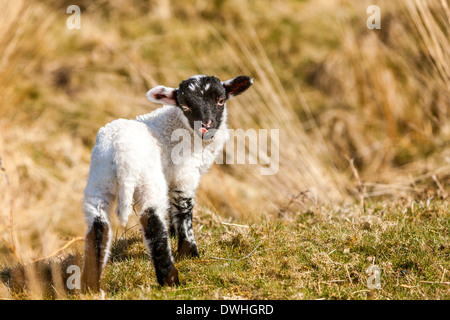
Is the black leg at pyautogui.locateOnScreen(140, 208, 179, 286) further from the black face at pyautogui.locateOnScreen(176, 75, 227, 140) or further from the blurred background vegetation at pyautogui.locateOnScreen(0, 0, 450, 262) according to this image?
the blurred background vegetation at pyautogui.locateOnScreen(0, 0, 450, 262)

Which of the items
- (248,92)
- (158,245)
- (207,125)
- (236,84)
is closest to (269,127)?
(248,92)

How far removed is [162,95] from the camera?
4.23 metres

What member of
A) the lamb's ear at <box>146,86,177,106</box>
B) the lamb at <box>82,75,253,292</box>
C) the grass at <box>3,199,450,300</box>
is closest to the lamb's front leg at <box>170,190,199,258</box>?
the lamb at <box>82,75,253,292</box>

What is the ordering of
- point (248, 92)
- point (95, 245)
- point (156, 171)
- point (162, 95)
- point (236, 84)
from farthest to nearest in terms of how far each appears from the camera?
point (248, 92) → point (236, 84) → point (162, 95) → point (156, 171) → point (95, 245)

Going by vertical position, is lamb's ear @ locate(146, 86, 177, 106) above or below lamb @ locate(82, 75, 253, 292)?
above

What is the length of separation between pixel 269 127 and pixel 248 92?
2.45 ft

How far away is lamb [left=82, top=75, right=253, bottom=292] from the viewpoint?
3.48 metres

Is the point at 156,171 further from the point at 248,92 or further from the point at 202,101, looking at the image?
the point at 248,92

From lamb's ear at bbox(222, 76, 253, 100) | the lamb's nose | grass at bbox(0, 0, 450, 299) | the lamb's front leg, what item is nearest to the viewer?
grass at bbox(0, 0, 450, 299)

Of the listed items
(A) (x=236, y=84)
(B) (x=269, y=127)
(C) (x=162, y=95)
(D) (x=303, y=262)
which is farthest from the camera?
(B) (x=269, y=127)

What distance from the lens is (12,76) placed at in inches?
322

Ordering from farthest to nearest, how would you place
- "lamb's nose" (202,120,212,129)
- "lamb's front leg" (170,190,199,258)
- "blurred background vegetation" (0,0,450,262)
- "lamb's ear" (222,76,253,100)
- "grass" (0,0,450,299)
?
1. "blurred background vegetation" (0,0,450,262)
2. "lamb's ear" (222,76,253,100)
3. "lamb's front leg" (170,190,199,258)
4. "lamb's nose" (202,120,212,129)
5. "grass" (0,0,450,299)

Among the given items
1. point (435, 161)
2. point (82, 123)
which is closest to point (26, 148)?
point (82, 123)
